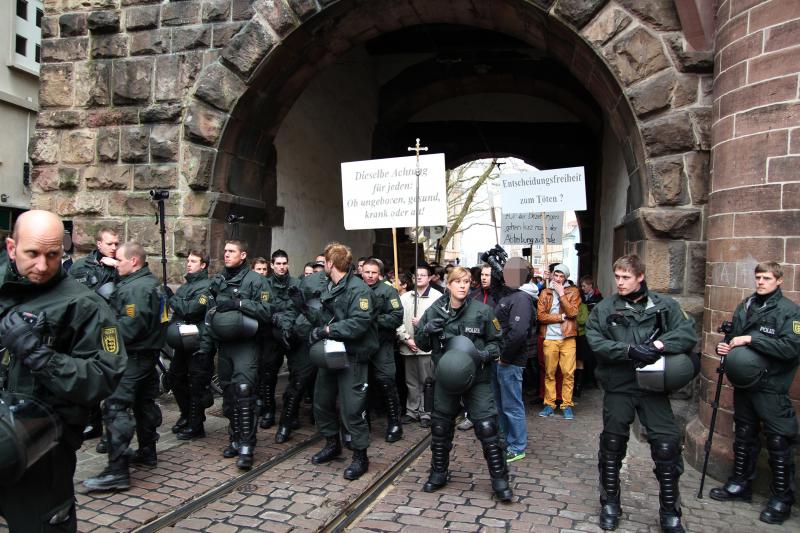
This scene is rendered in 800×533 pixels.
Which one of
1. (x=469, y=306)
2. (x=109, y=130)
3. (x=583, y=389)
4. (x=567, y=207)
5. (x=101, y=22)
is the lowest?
(x=583, y=389)

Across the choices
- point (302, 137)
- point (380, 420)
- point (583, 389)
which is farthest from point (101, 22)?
point (583, 389)

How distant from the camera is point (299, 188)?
10.1 metres

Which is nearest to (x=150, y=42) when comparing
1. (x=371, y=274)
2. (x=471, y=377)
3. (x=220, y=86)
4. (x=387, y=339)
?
(x=220, y=86)

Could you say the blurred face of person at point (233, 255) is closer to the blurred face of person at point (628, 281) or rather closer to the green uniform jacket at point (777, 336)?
the blurred face of person at point (628, 281)

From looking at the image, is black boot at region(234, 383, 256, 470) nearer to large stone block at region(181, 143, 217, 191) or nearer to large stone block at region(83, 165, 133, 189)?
large stone block at region(181, 143, 217, 191)

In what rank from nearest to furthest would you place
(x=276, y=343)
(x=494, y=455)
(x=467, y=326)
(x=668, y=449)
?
(x=668, y=449) → (x=494, y=455) → (x=467, y=326) → (x=276, y=343)

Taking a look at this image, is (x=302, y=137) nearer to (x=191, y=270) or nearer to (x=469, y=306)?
(x=191, y=270)

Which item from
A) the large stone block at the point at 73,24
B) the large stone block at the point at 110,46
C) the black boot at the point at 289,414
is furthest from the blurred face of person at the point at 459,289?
the large stone block at the point at 73,24

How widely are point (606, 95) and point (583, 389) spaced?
4193 mm

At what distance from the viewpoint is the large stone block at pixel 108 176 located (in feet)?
25.1

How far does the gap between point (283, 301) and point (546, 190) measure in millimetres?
3283

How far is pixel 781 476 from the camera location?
4363mm

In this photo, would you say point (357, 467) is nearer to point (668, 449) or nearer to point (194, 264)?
point (668, 449)

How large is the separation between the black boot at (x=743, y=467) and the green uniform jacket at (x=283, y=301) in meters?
3.78
